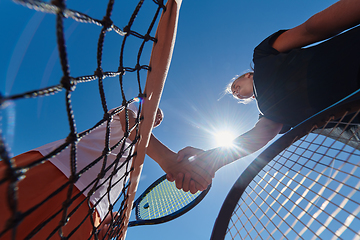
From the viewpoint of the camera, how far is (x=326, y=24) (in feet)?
2.29

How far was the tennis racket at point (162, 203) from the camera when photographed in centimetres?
147

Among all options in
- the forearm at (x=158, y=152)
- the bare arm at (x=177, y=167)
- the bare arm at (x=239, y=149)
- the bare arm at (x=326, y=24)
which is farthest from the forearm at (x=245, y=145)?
the bare arm at (x=326, y=24)

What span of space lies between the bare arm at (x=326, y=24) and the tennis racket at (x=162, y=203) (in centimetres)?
129

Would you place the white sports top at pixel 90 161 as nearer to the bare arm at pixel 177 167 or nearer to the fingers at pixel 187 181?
the bare arm at pixel 177 167

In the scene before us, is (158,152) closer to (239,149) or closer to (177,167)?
(177,167)

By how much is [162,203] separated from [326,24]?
1770mm

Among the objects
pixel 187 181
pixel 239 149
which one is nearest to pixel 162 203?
pixel 187 181

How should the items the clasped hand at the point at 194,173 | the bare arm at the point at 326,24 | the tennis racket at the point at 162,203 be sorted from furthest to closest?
the tennis racket at the point at 162,203 < the clasped hand at the point at 194,173 < the bare arm at the point at 326,24

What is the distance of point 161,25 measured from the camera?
23.1 inches

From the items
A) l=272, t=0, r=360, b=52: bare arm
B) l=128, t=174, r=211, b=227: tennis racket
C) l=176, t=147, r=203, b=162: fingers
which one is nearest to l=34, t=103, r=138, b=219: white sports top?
l=176, t=147, r=203, b=162: fingers

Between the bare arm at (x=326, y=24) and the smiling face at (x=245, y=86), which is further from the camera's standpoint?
the smiling face at (x=245, y=86)

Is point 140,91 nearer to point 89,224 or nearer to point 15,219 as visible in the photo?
point 15,219

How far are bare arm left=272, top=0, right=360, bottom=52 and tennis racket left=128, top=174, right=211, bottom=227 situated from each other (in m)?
1.29

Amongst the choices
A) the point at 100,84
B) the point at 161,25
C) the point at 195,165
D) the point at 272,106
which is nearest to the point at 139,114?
the point at 100,84
